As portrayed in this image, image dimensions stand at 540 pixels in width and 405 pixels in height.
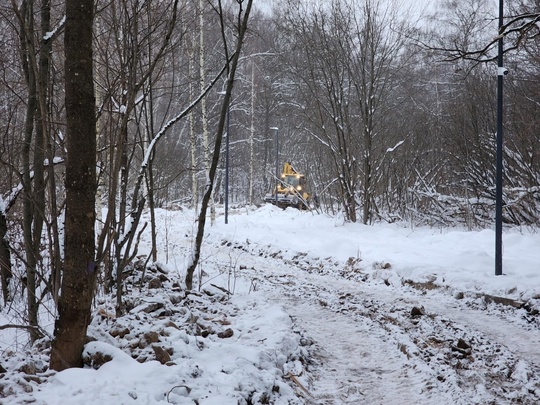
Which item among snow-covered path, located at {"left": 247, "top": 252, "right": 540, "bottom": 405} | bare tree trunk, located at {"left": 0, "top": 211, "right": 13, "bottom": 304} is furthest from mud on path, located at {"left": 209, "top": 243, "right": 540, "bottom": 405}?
bare tree trunk, located at {"left": 0, "top": 211, "right": 13, "bottom": 304}

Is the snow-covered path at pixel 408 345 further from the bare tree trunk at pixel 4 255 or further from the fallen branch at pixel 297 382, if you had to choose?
the bare tree trunk at pixel 4 255

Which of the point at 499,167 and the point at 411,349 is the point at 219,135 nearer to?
the point at 411,349

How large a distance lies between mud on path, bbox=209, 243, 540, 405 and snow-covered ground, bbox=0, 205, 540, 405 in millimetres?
17

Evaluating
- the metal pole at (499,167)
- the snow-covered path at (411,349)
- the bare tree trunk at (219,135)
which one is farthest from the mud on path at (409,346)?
the bare tree trunk at (219,135)

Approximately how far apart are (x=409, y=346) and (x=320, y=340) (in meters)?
0.99

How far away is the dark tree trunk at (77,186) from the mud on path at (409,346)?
1.90 metres

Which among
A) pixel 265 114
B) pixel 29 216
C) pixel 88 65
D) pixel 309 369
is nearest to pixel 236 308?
pixel 309 369

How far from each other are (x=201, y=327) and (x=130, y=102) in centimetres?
241

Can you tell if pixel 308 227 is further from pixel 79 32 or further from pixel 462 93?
pixel 79 32

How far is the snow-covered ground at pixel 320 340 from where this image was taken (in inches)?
124

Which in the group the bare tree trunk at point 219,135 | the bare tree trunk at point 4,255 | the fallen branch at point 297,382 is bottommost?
the fallen branch at point 297,382

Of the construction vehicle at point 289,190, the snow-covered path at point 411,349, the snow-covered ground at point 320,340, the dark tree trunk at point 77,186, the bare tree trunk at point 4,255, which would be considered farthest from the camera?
the construction vehicle at point 289,190

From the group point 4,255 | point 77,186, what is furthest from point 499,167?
point 4,255

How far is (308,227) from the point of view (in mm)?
15633
